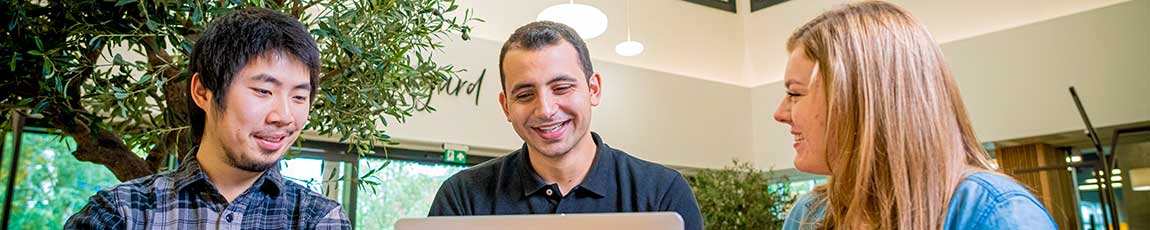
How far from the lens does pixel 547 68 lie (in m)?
1.78

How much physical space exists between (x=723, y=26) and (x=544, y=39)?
6808 millimetres

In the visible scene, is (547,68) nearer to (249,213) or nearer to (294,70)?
(294,70)

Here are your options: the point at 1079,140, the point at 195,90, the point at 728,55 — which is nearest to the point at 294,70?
the point at 195,90

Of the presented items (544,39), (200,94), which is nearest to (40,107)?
(200,94)

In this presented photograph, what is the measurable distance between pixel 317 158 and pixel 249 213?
185 inches

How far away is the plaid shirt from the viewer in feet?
4.42

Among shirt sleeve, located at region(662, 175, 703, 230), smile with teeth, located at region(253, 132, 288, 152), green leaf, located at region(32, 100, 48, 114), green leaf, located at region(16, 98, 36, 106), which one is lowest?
shirt sleeve, located at region(662, 175, 703, 230)

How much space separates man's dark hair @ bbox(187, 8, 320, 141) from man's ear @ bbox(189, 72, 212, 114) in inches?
0.4

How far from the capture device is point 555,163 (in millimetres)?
1862

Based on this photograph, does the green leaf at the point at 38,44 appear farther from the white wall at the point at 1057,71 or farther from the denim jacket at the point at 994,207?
the white wall at the point at 1057,71

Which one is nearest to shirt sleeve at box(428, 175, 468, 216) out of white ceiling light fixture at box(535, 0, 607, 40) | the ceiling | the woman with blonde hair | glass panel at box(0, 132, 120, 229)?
the woman with blonde hair

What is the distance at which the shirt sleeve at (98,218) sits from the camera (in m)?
1.33

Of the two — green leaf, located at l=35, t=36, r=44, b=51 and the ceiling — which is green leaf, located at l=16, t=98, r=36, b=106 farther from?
the ceiling

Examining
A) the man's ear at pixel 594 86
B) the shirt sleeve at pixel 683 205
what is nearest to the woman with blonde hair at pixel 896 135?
the shirt sleeve at pixel 683 205
